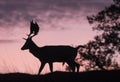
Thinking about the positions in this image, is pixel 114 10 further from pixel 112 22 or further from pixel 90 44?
pixel 90 44

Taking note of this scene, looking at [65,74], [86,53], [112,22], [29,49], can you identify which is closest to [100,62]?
[86,53]

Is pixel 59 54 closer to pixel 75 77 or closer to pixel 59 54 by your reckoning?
pixel 59 54

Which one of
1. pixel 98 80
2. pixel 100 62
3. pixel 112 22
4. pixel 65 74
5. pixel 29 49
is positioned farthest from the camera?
pixel 112 22

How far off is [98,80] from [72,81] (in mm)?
779

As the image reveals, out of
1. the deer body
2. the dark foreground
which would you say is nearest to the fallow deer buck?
the deer body

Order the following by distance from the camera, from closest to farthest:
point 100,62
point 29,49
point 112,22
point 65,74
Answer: point 65,74, point 29,49, point 100,62, point 112,22

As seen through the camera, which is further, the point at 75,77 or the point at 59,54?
the point at 59,54

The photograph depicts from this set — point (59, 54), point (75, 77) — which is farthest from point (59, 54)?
point (75, 77)

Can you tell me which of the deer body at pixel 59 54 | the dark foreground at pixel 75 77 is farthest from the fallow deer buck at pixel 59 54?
the dark foreground at pixel 75 77

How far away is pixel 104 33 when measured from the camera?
32500 millimetres

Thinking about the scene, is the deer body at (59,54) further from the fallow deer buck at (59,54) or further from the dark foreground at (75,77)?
the dark foreground at (75,77)

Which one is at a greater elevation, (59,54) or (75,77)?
(75,77)

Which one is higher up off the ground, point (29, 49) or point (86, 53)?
point (29, 49)

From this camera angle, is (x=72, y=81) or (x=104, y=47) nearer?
(x=72, y=81)
